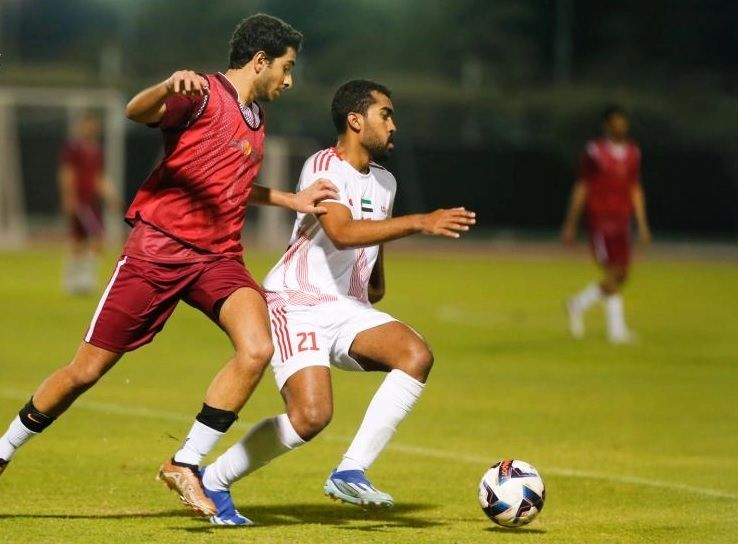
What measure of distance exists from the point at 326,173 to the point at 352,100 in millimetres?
392

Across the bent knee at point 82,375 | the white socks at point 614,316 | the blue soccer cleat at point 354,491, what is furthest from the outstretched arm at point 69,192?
the blue soccer cleat at point 354,491

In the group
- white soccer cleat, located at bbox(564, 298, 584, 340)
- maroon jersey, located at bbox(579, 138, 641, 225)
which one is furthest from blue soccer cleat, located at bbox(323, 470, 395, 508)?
white soccer cleat, located at bbox(564, 298, 584, 340)

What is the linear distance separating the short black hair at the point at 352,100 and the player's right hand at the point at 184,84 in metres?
1.25

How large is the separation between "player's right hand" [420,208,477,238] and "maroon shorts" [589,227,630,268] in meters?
11.1

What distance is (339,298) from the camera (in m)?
7.75

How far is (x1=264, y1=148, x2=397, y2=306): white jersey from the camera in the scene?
7.73 meters

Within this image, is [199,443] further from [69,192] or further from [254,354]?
[69,192]

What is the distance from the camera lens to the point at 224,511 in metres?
7.28

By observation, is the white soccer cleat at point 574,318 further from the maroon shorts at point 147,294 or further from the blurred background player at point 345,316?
the maroon shorts at point 147,294

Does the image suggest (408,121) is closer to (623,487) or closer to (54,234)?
(54,234)

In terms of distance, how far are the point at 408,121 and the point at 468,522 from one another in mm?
33954

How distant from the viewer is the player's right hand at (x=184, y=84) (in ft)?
21.7

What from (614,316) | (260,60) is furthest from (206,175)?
(614,316)

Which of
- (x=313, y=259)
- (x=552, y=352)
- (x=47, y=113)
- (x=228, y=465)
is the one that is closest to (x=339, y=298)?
(x=313, y=259)
